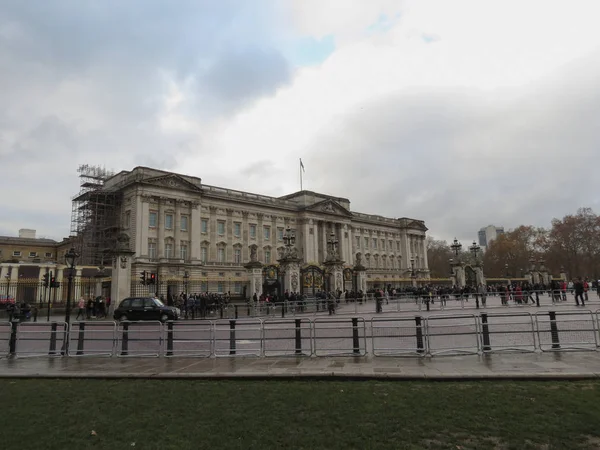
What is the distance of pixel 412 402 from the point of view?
6.46 meters

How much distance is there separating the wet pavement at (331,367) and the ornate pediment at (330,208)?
66.9 metres

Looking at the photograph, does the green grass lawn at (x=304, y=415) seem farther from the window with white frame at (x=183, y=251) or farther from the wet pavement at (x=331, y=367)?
the window with white frame at (x=183, y=251)

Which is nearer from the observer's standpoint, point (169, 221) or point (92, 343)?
point (92, 343)

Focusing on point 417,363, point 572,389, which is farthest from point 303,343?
point 572,389

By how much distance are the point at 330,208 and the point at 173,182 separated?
3254cm

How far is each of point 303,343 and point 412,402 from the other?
584cm

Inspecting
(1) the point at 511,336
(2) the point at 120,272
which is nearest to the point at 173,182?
(2) the point at 120,272

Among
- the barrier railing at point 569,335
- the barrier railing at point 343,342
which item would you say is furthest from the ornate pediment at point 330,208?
the barrier railing at point 569,335

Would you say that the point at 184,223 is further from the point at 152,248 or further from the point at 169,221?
the point at 152,248

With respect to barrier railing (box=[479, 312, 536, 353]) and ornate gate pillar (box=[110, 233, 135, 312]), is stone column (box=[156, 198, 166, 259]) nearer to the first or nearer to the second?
ornate gate pillar (box=[110, 233, 135, 312])

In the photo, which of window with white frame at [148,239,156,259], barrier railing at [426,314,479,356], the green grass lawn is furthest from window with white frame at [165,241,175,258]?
the green grass lawn

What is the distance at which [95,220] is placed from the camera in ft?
185

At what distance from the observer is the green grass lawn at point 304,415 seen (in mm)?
5066

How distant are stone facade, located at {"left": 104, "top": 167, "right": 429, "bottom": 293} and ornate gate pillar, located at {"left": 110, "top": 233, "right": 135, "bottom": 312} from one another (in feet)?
38.2
